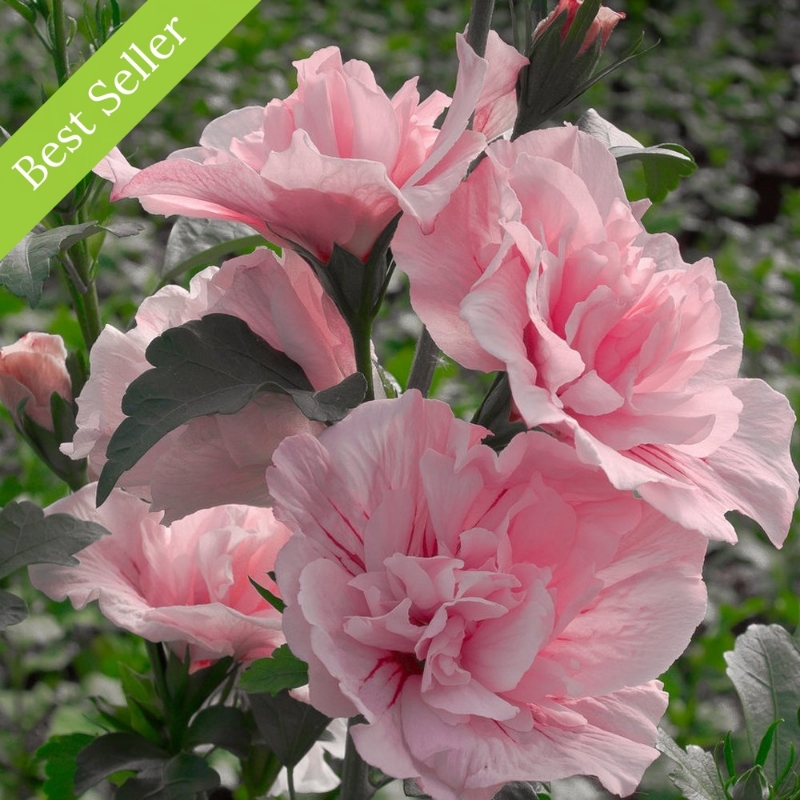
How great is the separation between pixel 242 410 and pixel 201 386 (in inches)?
1.0

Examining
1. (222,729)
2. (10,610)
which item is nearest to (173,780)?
(222,729)

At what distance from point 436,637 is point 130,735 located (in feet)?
0.99

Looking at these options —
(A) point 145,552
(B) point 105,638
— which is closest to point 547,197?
(A) point 145,552

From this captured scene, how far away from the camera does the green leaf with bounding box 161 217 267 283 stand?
737 mm

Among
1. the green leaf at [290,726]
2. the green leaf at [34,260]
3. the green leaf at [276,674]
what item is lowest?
the green leaf at [290,726]

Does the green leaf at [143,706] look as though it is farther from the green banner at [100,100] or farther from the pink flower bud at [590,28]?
the pink flower bud at [590,28]

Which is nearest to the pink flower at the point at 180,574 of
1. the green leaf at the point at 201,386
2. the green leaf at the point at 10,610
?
the green leaf at the point at 10,610

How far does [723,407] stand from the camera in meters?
0.48

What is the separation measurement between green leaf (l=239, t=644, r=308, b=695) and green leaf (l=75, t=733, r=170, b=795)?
7.1 inches

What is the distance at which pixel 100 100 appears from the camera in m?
0.66

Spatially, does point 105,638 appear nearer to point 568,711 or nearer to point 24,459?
point 24,459

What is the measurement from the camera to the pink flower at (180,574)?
605 mm

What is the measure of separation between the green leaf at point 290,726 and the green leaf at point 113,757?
79 mm

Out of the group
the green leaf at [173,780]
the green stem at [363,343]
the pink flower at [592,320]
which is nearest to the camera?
the pink flower at [592,320]
